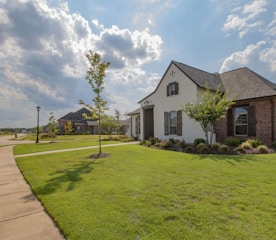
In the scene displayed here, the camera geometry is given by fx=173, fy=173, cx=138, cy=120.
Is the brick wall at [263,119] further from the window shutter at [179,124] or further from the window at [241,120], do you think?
the window shutter at [179,124]

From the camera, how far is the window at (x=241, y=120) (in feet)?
40.9

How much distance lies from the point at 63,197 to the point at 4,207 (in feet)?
3.90

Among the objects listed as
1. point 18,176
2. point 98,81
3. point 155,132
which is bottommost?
point 18,176

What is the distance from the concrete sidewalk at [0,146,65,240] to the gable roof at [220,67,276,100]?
12.2 m

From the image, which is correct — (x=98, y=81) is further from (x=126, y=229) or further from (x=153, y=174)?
(x=126, y=229)

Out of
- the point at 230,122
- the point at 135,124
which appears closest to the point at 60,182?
the point at 230,122

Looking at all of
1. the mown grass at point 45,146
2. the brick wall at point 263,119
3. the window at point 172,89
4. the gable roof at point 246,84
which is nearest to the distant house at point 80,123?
the mown grass at point 45,146

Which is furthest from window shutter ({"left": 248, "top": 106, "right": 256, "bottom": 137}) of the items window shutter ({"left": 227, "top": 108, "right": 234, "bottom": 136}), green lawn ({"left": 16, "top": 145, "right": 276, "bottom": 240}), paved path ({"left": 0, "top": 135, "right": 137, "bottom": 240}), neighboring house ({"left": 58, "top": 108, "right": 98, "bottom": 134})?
neighboring house ({"left": 58, "top": 108, "right": 98, "bottom": 134})

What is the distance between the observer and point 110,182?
16.0 ft

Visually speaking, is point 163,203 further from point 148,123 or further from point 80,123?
point 80,123

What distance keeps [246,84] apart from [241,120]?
320cm

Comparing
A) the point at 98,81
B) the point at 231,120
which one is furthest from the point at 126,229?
the point at 231,120

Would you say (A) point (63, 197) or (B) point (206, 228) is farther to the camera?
(A) point (63, 197)

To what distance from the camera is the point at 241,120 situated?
12.7m
